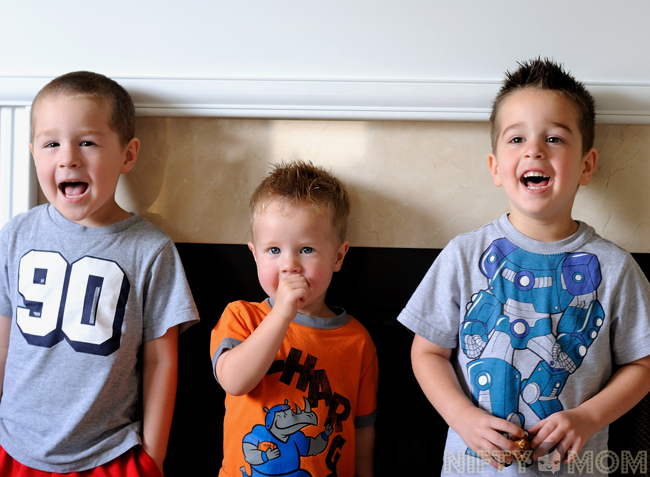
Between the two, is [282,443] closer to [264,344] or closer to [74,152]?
[264,344]

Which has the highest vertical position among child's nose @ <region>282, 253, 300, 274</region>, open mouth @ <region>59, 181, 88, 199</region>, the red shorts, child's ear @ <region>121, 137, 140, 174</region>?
child's ear @ <region>121, 137, 140, 174</region>

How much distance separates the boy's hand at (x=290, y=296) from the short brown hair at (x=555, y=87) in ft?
1.63

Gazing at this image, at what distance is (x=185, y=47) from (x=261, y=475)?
3.09ft

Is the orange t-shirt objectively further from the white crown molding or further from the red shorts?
the white crown molding

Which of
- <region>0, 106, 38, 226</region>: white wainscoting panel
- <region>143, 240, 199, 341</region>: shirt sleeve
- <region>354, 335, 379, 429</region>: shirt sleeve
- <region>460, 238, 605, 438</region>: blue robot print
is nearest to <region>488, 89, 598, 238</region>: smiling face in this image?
<region>460, 238, 605, 438</region>: blue robot print

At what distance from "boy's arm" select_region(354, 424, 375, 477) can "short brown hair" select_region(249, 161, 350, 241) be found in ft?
1.41

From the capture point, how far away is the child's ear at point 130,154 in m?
1.14

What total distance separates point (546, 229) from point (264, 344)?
23.9 inches

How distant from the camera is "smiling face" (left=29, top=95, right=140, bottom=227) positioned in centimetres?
105

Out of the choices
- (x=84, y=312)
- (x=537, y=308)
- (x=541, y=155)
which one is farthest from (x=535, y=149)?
(x=84, y=312)

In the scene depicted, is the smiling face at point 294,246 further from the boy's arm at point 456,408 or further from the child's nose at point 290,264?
the boy's arm at point 456,408

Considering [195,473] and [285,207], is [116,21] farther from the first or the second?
[195,473]

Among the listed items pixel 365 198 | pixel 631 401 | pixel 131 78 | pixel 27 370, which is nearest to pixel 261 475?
pixel 27 370

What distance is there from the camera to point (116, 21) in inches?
47.2
